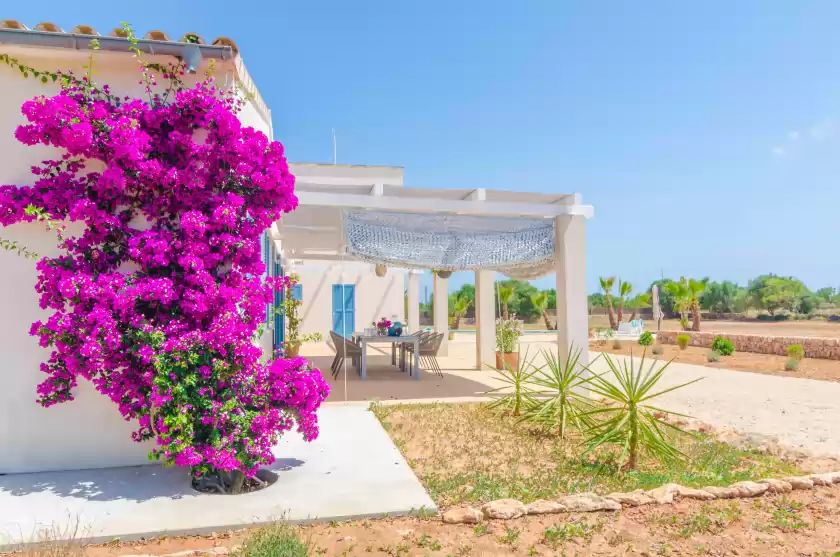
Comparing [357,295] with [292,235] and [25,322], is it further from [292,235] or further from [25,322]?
[25,322]

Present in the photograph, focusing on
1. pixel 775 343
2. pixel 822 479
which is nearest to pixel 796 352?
pixel 775 343

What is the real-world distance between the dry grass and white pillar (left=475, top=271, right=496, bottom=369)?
16.7 feet

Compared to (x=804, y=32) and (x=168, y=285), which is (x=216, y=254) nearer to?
(x=168, y=285)

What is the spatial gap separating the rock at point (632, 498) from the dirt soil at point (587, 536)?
0.05 metres

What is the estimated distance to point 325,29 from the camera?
35.1 ft

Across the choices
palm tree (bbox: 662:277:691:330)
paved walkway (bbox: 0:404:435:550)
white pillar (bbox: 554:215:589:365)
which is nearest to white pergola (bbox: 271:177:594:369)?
white pillar (bbox: 554:215:589:365)

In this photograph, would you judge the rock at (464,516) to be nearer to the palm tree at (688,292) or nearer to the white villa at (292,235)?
the white villa at (292,235)

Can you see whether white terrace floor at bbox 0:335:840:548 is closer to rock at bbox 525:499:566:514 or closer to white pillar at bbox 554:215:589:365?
rock at bbox 525:499:566:514

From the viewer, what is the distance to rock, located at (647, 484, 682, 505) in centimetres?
353

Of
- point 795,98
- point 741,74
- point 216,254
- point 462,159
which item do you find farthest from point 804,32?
point 216,254

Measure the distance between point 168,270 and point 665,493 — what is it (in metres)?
3.63

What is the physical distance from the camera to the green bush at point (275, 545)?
2587 mm

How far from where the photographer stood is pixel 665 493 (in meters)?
3.59

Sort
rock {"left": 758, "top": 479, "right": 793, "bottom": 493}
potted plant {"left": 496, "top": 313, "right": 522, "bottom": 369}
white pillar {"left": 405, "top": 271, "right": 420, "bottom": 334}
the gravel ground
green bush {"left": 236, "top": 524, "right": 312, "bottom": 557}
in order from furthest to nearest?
1. white pillar {"left": 405, "top": 271, "right": 420, "bottom": 334}
2. potted plant {"left": 496, "top": 313, "right": 522, "bottom": 369}
3. the gravel ground
4. rock {"left": 758, "top": 479, "right": 793, "bottom": 493}
5. green bush {"left": 236, "top": 524, "right": 312, "bottom": 557}
